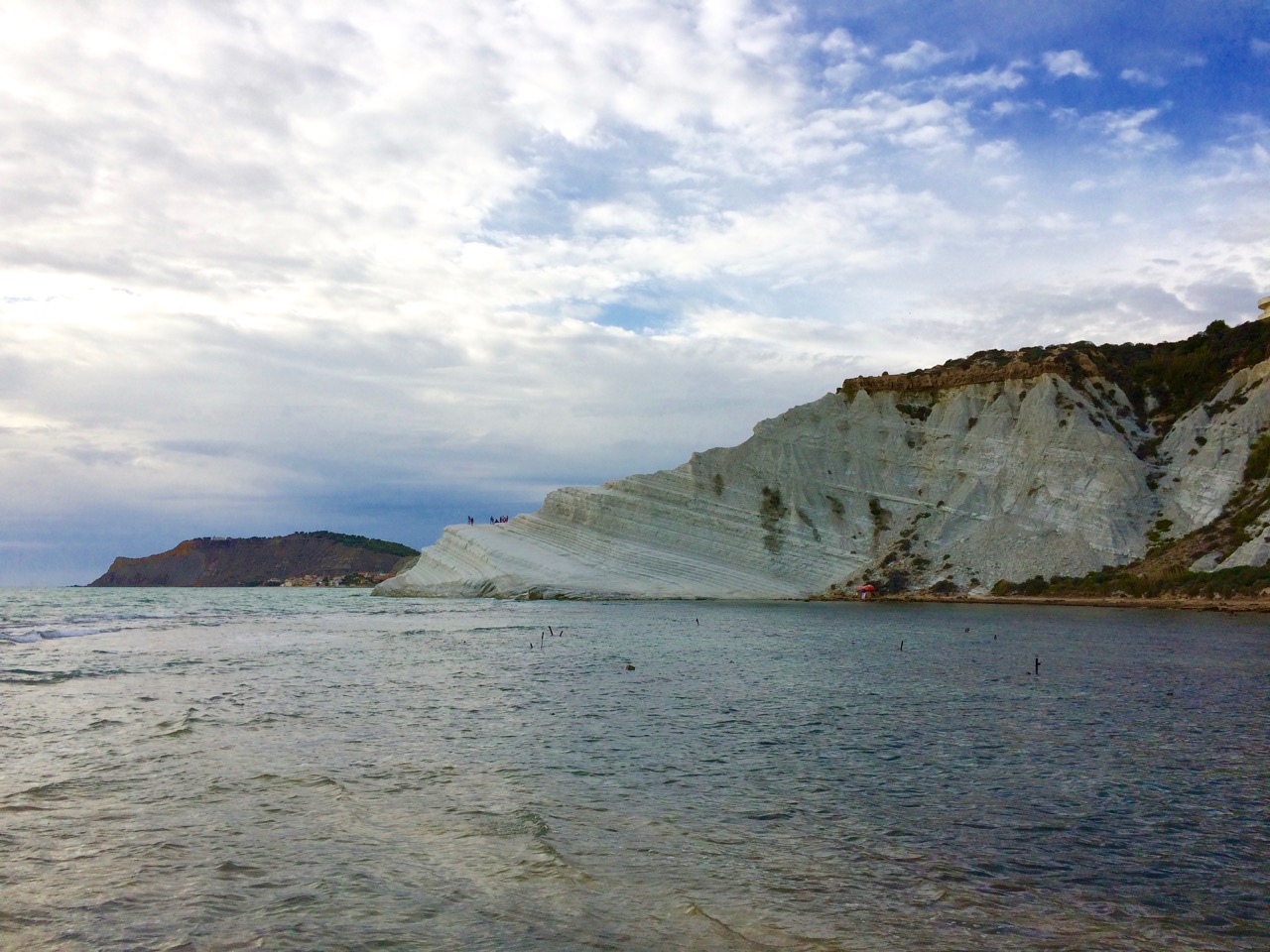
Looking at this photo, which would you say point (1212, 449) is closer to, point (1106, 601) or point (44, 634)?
point (1106, 601)

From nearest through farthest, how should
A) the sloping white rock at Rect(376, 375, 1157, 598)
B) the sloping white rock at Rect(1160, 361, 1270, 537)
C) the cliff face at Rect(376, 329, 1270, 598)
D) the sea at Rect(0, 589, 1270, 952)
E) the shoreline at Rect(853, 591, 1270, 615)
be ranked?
1. the sea at Rect(0, 589, 1270, 952)
2. the shoreline at Rect(853, 591, 1270, 615)
3. the sloping white rock at Rect(1160, 361, 1270, 537)
4. the cliff face at Rect(376, 329, 1270, 598)
5. the sloping white rock at Rect(376, 375, 1157, 598)

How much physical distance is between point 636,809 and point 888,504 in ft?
219

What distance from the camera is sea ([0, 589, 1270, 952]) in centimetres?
691

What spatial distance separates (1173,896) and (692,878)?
391 centimetres

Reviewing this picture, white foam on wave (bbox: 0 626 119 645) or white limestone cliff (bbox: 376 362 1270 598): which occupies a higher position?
white limestone cliff (bbox: 376 362 1270 598)

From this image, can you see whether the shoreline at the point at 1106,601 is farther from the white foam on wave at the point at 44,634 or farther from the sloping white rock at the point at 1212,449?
the white foam on wave at the point at 44,634

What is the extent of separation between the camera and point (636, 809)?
33.5ft

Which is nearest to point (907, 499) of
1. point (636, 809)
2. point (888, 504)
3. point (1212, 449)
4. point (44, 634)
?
point (888, 504)

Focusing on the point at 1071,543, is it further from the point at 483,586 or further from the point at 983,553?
the point at 483,586

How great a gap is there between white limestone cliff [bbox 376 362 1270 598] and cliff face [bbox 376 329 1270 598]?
0.13 m

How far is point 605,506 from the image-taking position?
2837 inches

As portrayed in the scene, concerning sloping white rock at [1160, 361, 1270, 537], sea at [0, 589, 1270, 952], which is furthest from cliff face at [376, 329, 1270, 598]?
sea at [0, 589, 1270, 952]

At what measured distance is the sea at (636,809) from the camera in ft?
22.7

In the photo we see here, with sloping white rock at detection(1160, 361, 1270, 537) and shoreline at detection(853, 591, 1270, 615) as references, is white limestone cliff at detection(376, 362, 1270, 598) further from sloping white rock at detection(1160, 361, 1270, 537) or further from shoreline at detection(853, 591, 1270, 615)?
shoreline at detection(853, 591, 1270, 615)
